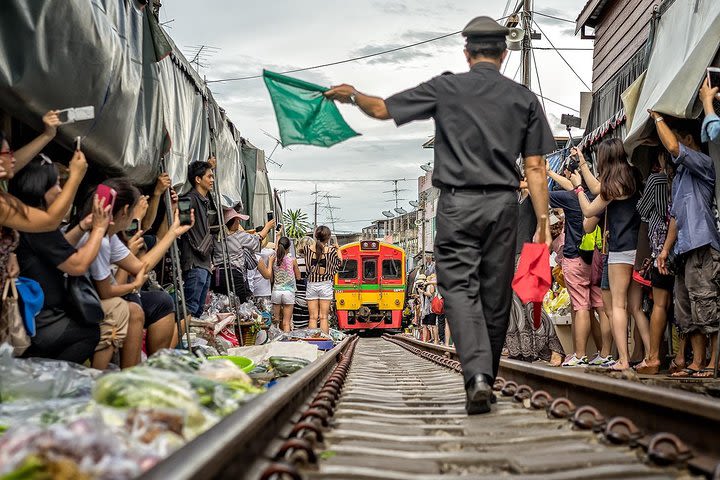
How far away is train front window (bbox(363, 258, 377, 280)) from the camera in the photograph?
84.3 feet

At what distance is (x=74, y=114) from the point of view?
15.1ft

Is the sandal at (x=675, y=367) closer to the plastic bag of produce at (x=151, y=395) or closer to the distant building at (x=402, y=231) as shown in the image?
the plastic bag of produce at (x=151, y=395)

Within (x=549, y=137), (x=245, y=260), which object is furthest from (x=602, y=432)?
(x=245, y=260)

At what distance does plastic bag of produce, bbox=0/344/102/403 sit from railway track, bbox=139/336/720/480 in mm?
990

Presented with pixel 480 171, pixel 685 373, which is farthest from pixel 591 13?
pixel 480 171

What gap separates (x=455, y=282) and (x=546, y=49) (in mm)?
15639

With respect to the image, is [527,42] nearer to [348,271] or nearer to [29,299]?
[348,271]

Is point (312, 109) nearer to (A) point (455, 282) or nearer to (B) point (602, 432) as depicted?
(A) point (455, 282)

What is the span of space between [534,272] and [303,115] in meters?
2.00

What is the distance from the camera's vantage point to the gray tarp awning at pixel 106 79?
4.28 m

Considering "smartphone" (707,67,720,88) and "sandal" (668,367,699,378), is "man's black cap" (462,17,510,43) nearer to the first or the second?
"smartphone" (707,67,720,88)

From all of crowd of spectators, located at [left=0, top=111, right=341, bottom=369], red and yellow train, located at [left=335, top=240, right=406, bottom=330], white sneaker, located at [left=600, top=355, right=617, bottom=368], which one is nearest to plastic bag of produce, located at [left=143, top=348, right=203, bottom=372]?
crowd of spectators, located at [left=0, top=111, right=341, bottom=369]

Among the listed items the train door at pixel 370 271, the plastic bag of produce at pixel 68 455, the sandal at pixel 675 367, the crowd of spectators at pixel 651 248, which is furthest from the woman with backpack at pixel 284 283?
the train door at pixel 370 271

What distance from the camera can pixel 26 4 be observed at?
422 centimetres
